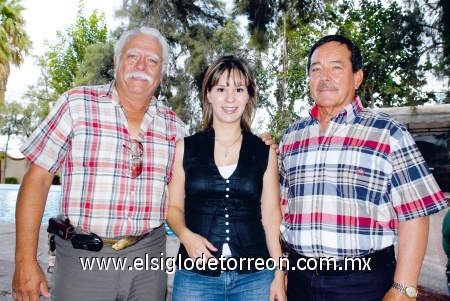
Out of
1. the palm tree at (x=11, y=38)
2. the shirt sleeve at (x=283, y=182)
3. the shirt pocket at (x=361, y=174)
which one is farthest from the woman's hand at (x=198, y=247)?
the palm tree at (x=11, y=38)

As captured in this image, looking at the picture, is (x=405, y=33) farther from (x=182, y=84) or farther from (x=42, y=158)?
(x=182, y=84)

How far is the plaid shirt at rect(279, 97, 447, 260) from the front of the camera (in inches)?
71.1

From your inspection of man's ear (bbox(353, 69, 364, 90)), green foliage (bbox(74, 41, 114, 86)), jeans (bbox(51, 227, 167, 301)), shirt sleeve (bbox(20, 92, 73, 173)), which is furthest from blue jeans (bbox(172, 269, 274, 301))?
green foliage (bbox(74, 41, 114, 86))

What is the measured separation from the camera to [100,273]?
1.97m

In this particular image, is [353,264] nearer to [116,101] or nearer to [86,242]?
[86,242]

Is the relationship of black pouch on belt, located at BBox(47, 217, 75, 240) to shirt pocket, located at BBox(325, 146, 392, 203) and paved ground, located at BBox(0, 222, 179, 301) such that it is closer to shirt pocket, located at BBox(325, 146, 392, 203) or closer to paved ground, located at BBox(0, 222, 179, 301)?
shirt pocket, located at BBox(325, 146, 392, 203)

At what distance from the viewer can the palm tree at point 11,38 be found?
1859 centimetres

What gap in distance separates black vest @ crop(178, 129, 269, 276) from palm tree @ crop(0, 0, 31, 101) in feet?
65.2

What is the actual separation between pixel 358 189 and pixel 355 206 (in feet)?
0.28

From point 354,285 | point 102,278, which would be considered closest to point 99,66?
point 102,278

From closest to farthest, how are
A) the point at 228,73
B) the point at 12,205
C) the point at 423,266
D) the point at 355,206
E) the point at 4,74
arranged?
the point at 355,206 < the point at 228,73 < the point at 423,266 < the point at 12,205 < the point at 4,74

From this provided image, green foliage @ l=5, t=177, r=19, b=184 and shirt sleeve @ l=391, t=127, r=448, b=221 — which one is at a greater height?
green foliage @ l=5, t=177, r=19, b=184

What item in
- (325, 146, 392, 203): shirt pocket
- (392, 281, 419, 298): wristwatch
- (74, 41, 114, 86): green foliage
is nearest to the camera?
(392, 281, 419, 298): wristwatch

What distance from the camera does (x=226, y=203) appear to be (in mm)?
2000
